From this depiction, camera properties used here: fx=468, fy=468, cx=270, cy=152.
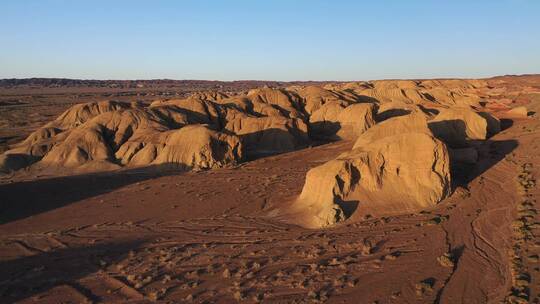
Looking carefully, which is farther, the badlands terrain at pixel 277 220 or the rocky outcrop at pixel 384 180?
the rocky outcrop at pixel 384 180

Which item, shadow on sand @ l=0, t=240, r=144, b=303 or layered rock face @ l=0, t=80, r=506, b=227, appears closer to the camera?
shadow on sand @ l=0, t=240, r=144, b=303


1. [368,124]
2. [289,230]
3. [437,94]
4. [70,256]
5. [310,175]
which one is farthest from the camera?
[437,94]

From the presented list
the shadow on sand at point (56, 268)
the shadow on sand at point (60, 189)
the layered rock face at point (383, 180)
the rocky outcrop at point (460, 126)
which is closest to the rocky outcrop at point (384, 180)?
the layered rock face at point (383, 180)

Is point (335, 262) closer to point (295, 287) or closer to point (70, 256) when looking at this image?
point (295, 287)

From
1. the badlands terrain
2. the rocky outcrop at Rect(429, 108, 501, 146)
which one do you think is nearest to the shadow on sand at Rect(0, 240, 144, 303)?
the badlands terrain

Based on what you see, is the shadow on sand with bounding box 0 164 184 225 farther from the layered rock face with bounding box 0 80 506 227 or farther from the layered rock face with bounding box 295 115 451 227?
the layered rock face with bounding box 295 115 451 227

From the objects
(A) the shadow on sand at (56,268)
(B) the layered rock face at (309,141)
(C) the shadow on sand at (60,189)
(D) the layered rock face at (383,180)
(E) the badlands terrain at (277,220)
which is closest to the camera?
(E) the badlands terrain at (277,220)

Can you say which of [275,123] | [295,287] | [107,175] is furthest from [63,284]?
[275,123]

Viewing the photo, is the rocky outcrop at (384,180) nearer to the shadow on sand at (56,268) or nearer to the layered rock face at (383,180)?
the layered rock face at (383,180)

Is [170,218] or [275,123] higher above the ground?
[275,123]
